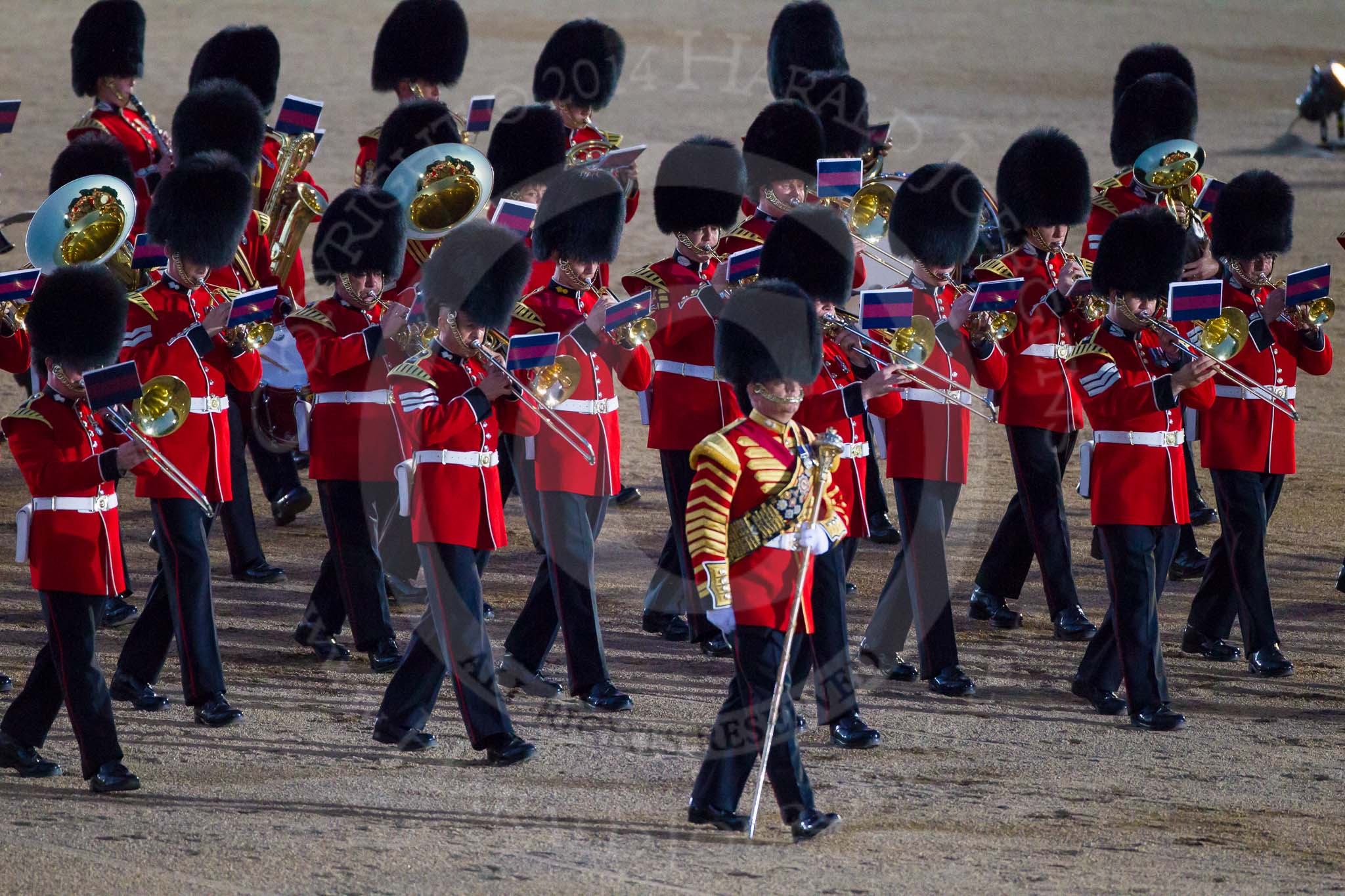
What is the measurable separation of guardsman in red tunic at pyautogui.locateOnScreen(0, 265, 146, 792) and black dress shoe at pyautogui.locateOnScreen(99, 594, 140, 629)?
1139 mm

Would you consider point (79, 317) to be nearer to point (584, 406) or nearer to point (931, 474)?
point (584, 406)

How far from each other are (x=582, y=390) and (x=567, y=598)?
0.50m

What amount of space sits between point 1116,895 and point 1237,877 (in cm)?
26

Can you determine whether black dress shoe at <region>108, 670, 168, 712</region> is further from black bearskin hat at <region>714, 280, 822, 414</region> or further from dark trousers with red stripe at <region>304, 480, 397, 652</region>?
black bearskin hat at <region>714, 280, 822, 414</region>

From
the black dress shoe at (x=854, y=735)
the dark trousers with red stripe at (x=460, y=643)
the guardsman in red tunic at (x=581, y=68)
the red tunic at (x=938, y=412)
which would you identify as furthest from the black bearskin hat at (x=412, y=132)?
the black dress shoe at (x=854, y=735)

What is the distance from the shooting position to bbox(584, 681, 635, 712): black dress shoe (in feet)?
15.5

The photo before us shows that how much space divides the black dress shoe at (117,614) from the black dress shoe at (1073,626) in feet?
7.75

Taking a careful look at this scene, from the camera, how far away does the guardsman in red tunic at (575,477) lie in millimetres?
4695

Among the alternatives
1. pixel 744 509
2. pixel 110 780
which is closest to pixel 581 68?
pixel 744 509

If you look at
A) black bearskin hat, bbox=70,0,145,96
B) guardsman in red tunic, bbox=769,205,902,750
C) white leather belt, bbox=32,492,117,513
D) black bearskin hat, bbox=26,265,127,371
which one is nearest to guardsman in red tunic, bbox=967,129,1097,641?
guardsman in red tunic, bbox=769,205,902,750

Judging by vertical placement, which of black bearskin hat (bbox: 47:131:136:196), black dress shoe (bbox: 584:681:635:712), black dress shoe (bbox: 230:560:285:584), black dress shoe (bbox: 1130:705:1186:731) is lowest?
black dress shoe (bbox: 584:681:635:712)

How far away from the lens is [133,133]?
6.42 m

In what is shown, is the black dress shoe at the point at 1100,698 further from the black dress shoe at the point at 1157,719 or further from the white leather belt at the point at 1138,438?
the white leather belt at the point at 1138,438

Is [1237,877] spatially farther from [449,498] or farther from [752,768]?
[449,498]
